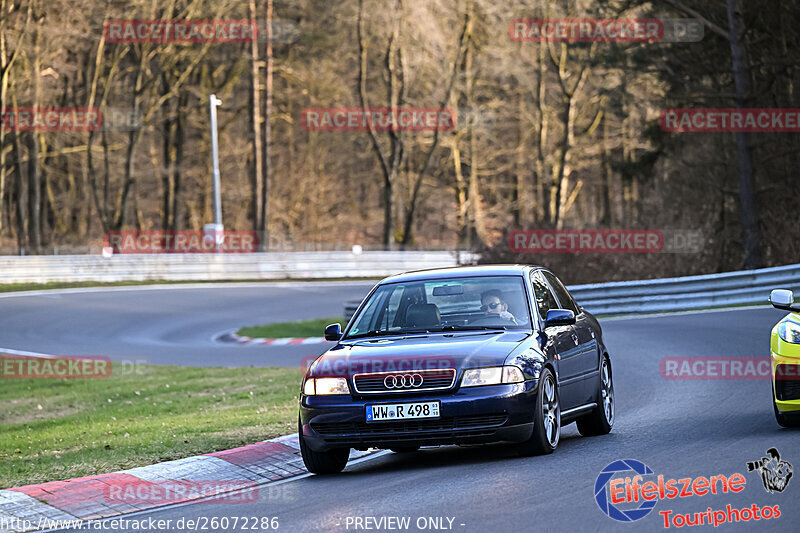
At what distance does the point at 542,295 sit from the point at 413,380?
209cm

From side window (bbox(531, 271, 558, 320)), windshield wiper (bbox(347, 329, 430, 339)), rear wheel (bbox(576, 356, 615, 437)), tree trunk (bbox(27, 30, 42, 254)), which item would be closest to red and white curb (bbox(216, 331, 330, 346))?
rear wheel (bbox(576, 356, 615, 437))

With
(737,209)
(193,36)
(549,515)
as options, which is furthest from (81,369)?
(193,36)

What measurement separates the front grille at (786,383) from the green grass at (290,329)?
1693cm

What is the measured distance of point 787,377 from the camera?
9.13 meters

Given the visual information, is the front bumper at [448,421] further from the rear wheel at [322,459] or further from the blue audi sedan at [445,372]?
the rear wheel at [322,459]

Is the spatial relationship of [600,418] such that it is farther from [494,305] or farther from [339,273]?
[339,273]

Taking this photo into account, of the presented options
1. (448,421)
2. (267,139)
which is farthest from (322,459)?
(267,139)

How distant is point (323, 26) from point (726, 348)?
136 ft

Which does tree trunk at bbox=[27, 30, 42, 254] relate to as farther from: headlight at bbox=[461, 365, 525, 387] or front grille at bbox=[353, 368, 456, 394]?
headlight at bbox=[461, 365, 525, 387]

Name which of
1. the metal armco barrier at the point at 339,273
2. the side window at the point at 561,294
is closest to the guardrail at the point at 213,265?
the metal armco barrier at the point at 339,273

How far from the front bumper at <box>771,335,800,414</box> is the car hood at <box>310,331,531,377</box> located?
1967 millimetres

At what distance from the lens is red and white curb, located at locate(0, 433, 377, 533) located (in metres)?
7.59

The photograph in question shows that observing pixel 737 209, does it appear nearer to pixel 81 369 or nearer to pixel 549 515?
pixel 81 369

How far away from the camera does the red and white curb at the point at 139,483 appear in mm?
7590
